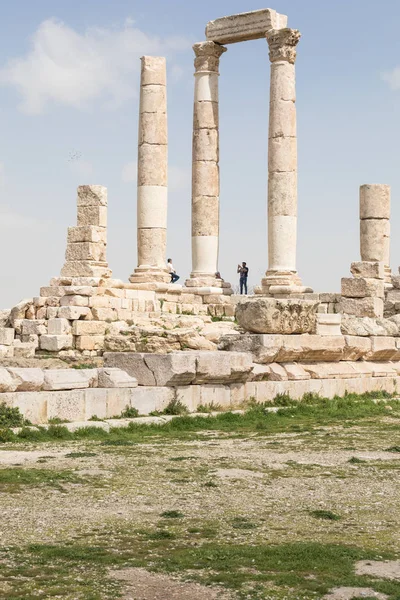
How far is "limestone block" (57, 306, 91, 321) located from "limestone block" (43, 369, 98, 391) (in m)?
12.6

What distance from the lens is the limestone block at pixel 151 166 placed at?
34.2m

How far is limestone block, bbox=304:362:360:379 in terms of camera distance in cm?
1852

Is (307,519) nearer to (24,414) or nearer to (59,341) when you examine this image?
(24,414)

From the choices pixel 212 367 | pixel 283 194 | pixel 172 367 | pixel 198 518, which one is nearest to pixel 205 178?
pixel 283 194

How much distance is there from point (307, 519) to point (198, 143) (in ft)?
94.4

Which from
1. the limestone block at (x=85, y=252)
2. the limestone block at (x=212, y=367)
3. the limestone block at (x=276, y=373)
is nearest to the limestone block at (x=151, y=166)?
the limestone block at (x=85, y=252)

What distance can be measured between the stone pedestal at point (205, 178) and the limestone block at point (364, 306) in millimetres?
6335

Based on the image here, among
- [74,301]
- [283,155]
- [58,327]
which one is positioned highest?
[283,155]

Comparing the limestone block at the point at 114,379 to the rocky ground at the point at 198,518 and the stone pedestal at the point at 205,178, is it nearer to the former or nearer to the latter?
the rocky ground at the point at 198,518

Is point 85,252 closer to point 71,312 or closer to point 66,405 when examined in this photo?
point 71,312

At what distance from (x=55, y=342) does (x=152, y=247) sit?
845 centimetres

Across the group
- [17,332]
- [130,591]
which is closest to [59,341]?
[17,332]

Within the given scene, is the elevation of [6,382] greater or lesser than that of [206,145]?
lesser

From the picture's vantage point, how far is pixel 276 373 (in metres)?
17.6
